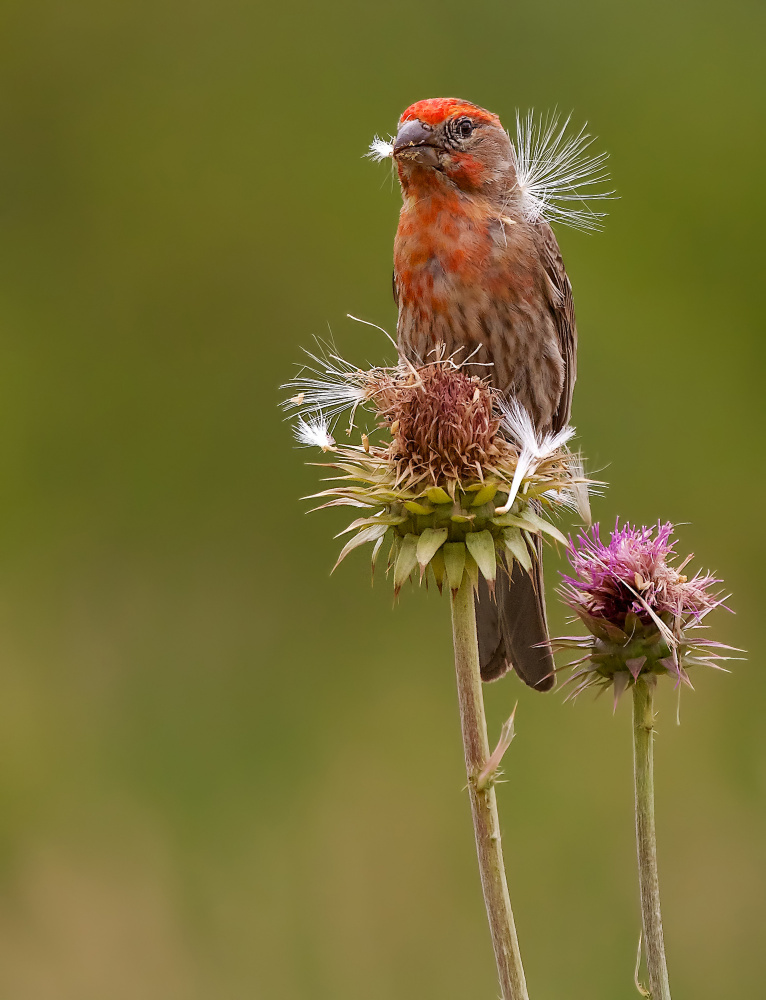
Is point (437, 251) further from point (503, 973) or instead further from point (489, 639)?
point (503, 973)

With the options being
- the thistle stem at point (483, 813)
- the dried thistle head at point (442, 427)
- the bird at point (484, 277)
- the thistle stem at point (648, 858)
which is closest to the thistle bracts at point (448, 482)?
the dried thistle head at point (442, 427)

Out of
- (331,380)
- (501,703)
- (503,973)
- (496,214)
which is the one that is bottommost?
(503,973)

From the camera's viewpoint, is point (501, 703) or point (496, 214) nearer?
point (496, 214)

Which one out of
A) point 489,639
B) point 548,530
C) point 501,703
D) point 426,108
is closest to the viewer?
point 548,530

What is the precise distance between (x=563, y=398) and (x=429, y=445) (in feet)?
4.33

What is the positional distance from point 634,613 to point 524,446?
422mm

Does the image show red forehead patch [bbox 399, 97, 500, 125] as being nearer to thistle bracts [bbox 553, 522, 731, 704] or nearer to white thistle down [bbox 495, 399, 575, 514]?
white thistle down [bbox 495, 399, 575, 514]

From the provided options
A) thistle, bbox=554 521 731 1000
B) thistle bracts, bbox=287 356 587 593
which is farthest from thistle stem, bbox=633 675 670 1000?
thistle bracts, bbox=287 356 587 593

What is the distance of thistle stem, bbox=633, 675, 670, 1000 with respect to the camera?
1.93 meters

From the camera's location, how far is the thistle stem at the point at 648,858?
193 cm

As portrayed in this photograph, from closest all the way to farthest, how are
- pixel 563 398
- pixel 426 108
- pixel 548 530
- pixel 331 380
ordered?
1. pixel 548 530
2. pixel 331 380
3. pixel 426 108
4. pixel 563 398

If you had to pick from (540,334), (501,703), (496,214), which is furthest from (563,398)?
(501,703)

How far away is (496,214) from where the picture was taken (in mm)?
3293

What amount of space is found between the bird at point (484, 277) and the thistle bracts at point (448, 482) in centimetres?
63
